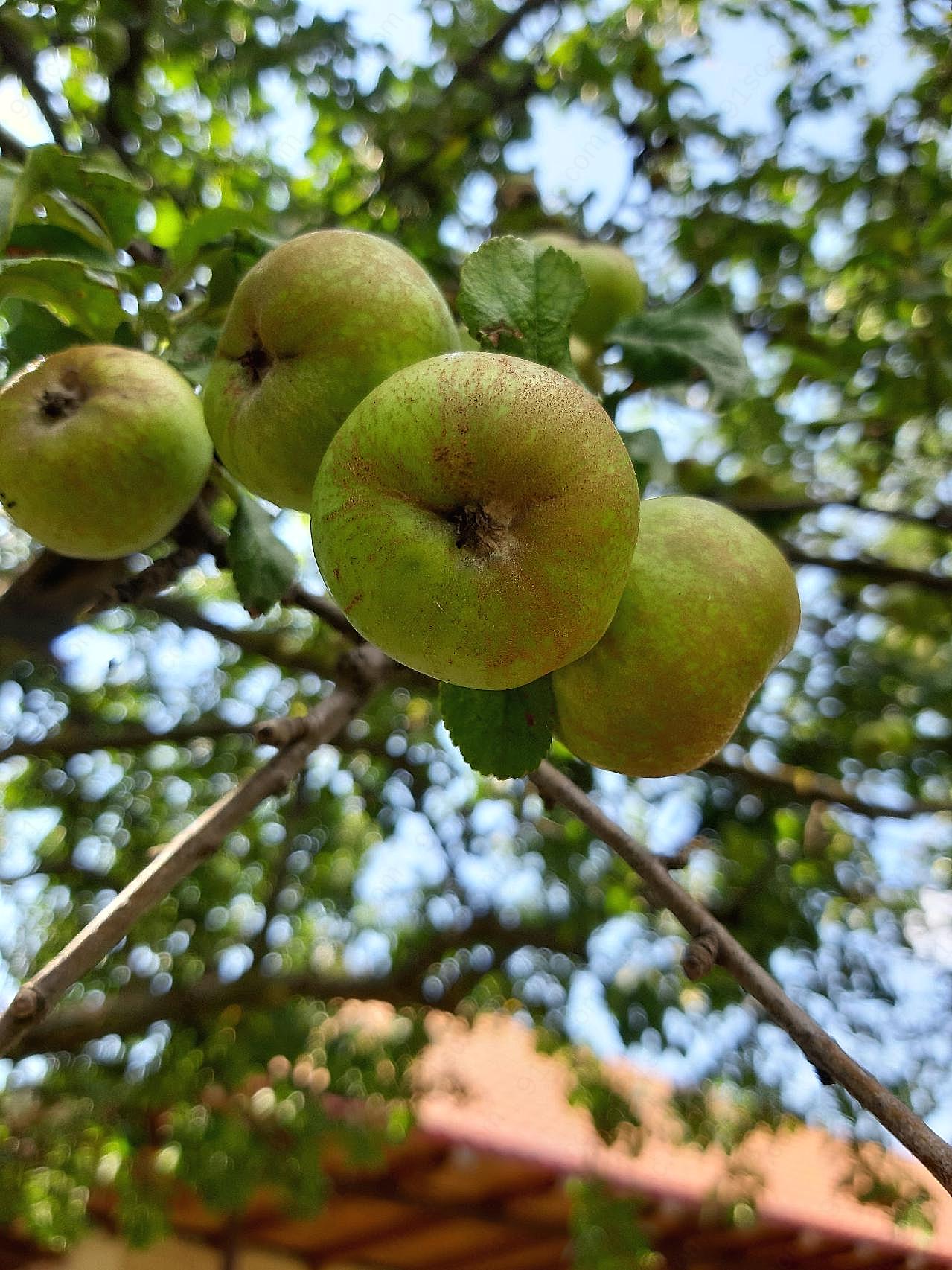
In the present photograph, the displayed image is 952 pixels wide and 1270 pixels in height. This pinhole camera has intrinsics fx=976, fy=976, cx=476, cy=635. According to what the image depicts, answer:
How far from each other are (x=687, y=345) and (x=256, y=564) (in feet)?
2.63

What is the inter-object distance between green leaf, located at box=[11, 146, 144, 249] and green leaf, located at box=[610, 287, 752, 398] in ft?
2.68

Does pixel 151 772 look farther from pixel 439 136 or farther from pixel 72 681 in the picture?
pixel 439 136

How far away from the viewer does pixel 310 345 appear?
43.6 inches

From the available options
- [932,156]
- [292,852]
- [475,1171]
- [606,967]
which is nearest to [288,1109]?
[292,852]

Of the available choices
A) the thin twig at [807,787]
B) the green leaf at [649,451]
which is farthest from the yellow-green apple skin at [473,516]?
the thin twig at [807,787]

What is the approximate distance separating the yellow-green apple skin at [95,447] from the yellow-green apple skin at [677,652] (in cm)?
59

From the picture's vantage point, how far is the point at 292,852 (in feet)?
12.9

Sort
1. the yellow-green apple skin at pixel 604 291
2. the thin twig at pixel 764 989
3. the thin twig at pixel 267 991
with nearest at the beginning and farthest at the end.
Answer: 1. the thin twig at pixel 764 989
2. the yellow-green apple skin at pixel 604 291
3. the thin twig at pixel 267 991

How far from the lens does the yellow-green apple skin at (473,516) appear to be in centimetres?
90

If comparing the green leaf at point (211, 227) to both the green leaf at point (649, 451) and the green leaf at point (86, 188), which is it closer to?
the green leaf at point (86, 188)

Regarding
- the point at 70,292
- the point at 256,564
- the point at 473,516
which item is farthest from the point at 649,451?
the point at 70,292

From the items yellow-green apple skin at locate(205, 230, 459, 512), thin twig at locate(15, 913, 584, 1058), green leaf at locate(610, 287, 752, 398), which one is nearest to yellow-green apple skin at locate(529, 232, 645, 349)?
green leaf at locate(610, 287, 752, 398)

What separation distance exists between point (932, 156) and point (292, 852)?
11.3 ft

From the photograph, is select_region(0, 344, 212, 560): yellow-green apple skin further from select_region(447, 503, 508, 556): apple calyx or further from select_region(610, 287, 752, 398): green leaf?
select_region(610, 287, 752, 398): green leaf
